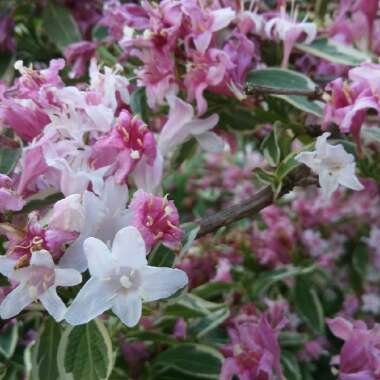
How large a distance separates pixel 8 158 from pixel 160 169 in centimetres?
19

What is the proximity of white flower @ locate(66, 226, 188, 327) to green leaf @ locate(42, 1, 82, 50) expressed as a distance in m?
0.90

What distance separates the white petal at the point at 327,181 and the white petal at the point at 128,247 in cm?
25

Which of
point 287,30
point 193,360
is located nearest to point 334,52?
point 287,30

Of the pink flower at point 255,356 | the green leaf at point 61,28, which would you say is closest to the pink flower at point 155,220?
the pink flower at point 255,356

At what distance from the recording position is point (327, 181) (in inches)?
32.2

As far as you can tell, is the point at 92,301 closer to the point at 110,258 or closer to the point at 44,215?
the point at 110,258

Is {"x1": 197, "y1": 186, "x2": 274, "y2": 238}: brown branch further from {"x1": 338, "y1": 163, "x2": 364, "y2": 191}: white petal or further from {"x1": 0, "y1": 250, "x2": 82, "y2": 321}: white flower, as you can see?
{"x1": 0, "y1": 250, "x2": 82, "y2": 321}: white flower

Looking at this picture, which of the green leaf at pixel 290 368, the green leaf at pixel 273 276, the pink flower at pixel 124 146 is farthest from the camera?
the green leaf at pixel 273 276

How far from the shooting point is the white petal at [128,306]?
68 cm

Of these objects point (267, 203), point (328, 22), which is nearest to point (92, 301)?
point (267, 203)

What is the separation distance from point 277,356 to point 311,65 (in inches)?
19.5

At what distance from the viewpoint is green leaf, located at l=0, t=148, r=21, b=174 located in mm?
843

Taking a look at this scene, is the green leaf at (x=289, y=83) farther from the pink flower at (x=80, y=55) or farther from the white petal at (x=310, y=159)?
the pink flower at (x=80, y=55)

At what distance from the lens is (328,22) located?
4.10 ft
